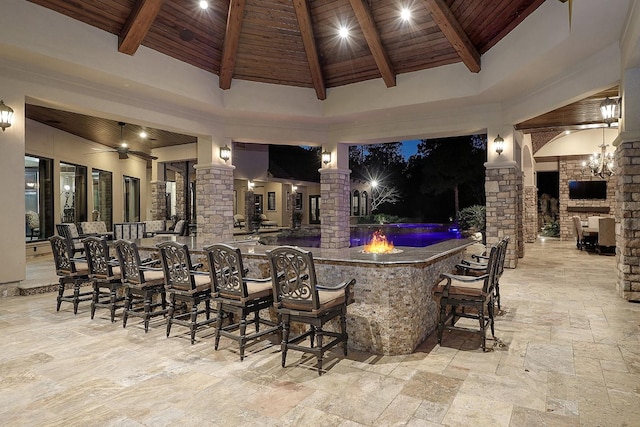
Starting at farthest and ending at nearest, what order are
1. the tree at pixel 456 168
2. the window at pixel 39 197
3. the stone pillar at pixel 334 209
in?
the tree at pixel 456 168 → the window at pixel 39 197 → the stone pillar at pixel 334 209

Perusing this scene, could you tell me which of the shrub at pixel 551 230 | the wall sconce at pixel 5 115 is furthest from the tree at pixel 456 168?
the wall sconce at pixel 5 115

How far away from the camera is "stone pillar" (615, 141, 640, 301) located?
17.7ft

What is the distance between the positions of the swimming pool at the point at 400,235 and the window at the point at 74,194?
6.58 meters

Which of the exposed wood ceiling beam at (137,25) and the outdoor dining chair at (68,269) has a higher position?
the exposed wood ceiling beam at (137,25)

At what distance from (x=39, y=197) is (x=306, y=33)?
8871mm

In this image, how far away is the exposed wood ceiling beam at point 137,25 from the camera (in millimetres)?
5887

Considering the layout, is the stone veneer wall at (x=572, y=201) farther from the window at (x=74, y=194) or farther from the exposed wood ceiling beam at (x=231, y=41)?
the window at (x=74, y=194)

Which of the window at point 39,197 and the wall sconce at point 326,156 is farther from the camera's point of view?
the window at point 39,197

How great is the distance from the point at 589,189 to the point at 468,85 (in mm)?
10116

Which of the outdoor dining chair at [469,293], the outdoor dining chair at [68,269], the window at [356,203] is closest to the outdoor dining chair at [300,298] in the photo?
the outdoor dining chair at [469,293]

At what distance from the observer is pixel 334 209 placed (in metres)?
10.4

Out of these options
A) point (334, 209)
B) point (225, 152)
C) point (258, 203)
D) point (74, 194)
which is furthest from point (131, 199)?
point (334, 209)

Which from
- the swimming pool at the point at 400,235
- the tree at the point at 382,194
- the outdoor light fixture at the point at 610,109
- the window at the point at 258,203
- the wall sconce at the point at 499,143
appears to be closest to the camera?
the outdoor light fixture at the point at 610,109

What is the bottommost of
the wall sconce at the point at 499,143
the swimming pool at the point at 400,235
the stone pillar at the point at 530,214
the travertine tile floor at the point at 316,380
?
the travertine tile floor at the point at 316,380
